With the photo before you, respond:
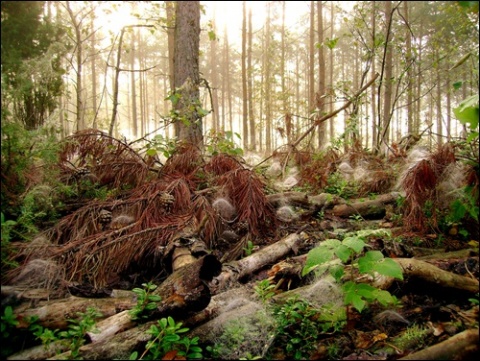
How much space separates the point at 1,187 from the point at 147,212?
1123mm

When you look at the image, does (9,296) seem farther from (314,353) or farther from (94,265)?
(314,353)

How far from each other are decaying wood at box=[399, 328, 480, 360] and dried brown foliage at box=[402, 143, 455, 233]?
1630 millimetres

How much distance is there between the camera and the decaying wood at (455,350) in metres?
1.27

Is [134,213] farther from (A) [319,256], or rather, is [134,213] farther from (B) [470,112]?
(B) [470,112]

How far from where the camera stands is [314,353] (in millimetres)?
1480

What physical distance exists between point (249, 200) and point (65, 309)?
6.46 feet

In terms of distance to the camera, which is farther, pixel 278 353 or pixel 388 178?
pixel 388 178

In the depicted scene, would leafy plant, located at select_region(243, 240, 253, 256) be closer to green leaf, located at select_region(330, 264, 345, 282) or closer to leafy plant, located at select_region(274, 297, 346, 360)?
leafy plant, located at select_region(274, 297, 346, 360)

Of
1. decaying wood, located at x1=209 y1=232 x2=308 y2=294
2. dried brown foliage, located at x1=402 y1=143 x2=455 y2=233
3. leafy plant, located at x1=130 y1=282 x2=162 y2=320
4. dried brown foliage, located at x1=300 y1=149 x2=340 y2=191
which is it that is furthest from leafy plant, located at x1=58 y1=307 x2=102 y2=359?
dried brown foliage, located at x1=300 y1=149 x2=340 y2=191

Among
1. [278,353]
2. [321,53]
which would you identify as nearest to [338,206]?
[278,353]

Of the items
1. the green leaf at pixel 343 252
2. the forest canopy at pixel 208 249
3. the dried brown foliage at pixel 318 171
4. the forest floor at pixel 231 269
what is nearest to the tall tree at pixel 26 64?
the forest canopy at pixel 208 249

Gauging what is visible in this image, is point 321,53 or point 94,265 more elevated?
point 321,53

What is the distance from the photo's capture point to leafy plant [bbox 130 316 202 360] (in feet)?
4.50

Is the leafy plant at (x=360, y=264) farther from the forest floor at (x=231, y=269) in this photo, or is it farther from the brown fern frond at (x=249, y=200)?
the brown fern frond at (x=249, y=200)
